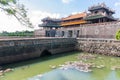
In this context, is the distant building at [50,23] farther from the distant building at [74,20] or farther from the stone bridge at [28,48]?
the stone bridge at [28,48]

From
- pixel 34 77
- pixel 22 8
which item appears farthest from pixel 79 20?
pixel 22 8

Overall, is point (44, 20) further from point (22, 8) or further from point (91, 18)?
point (22, 8)

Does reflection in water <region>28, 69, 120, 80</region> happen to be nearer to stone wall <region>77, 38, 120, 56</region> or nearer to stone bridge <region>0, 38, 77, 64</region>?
stone bridge <region>0, 38, 77, 64</region>

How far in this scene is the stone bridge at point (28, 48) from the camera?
12875mm

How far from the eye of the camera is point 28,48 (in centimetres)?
1490

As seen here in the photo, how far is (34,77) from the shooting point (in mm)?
9453

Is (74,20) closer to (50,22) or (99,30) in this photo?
(50,22)

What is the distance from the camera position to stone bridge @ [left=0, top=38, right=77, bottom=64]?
1288 centimetres

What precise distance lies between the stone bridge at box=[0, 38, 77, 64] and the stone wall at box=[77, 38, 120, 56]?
89.6 inches

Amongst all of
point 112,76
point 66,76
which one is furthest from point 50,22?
point 66,76

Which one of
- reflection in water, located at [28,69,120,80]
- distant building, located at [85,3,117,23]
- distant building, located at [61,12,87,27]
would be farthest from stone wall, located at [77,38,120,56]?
distant building, located at [61,12,87,27]

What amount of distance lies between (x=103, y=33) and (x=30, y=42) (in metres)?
14.3

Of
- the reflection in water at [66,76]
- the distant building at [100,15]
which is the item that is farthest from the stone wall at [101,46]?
the distant building at [100,15]

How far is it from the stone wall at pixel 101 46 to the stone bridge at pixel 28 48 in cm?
228
